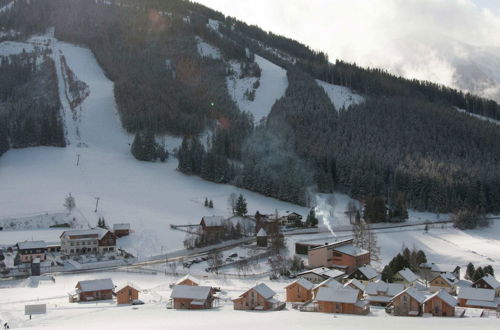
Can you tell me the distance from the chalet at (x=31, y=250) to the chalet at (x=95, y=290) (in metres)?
15.0

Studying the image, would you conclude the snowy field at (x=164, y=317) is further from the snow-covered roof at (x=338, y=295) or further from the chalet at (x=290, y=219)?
the chalet at (x=290, y=219)

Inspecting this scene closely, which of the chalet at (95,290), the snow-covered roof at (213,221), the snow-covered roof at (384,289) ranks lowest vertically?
the chalet at (95,290)

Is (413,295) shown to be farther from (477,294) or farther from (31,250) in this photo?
(31,250)

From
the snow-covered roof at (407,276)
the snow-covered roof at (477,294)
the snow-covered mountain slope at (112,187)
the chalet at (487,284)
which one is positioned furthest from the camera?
the snow-covered mountain slope at (112,187)

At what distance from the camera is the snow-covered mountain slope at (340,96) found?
136375 millimetres

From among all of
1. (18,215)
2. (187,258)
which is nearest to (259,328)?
(187,258)

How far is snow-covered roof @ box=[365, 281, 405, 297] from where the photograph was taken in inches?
1807

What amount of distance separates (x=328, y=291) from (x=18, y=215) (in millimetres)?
44405

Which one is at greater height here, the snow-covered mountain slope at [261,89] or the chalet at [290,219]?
the snow-covered mountain slope at [261,89]

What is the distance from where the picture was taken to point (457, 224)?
79625 millimetres

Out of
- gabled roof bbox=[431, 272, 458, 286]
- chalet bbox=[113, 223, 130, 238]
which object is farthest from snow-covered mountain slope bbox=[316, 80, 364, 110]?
gabled roof bbox=[431, 272, 458, 286]

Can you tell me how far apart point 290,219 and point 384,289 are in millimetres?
34100

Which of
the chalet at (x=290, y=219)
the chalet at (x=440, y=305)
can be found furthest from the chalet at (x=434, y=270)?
the chalet at (x=290, y=219)

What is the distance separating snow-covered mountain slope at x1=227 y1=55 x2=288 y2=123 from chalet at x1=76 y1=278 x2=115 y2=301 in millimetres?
78247
